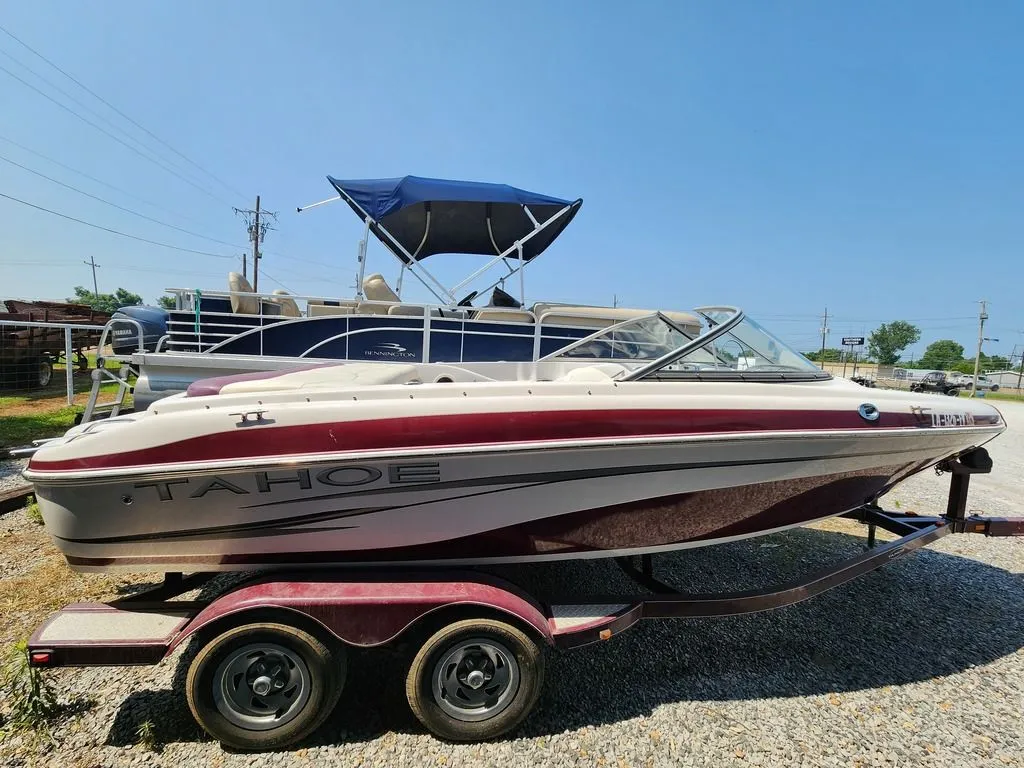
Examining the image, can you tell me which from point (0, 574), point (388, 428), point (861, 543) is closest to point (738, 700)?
point (388, 428)

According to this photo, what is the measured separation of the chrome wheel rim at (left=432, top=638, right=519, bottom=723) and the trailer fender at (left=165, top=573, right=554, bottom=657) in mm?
179

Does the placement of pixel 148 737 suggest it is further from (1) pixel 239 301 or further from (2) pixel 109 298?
(2) pixel 109 298

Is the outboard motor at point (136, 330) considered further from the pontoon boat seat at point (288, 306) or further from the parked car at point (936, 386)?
the parked car at point (936, 386)

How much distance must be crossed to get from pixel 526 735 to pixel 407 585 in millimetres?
841

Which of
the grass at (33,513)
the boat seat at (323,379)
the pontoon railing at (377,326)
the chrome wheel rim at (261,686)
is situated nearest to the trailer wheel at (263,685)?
the chrome wheel rim at (261,686)

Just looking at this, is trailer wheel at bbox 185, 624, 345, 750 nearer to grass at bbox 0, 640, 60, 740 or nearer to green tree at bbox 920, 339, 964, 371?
grass at bbox 0, 640, 60, 740

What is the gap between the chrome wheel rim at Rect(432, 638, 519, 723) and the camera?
6.95 ft

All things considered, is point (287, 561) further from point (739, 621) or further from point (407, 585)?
point (739, 621)

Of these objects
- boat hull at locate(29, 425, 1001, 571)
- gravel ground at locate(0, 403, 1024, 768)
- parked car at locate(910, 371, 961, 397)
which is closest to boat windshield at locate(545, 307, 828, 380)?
boat hull at locate(29, 425, 1001, 571)

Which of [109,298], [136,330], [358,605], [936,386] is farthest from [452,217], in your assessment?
[109,298]

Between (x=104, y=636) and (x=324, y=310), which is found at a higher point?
(x=324, y=310)

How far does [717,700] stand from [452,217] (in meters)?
6.68

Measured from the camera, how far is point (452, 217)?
24.1ft

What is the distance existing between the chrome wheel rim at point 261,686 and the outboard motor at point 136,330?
4.69m
